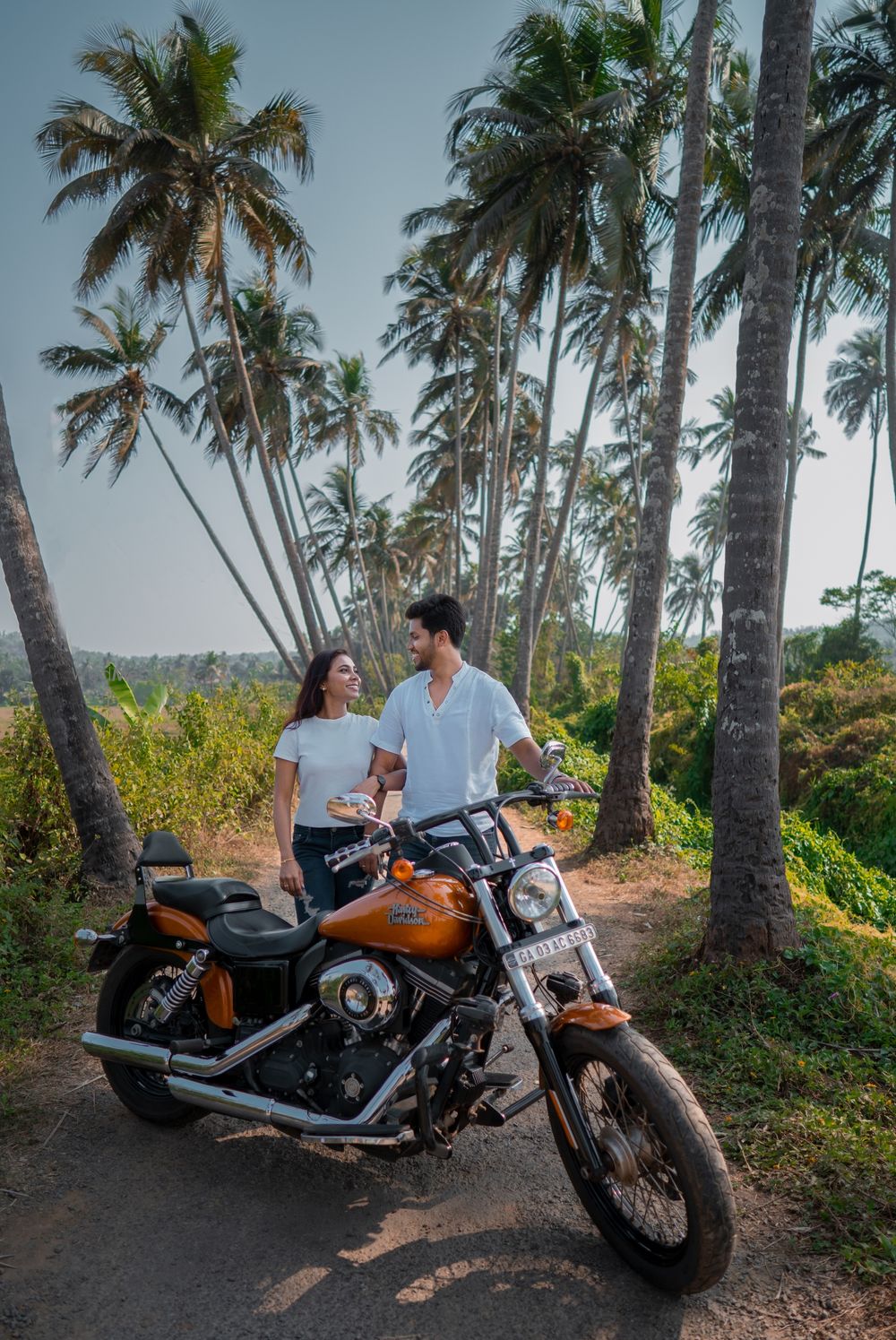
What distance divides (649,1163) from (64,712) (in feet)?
16.9

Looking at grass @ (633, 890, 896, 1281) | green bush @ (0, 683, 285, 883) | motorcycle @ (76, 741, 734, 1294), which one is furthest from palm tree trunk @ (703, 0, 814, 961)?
green bush @ (0, 683, 285, 883)

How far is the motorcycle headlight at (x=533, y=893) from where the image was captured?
2582mm

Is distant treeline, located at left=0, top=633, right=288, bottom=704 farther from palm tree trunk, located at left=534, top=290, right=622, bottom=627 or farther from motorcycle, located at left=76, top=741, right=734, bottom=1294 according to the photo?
motorcycle, located at left=76, top=741, right=734, bottom=1294

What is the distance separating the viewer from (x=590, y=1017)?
8.41ft

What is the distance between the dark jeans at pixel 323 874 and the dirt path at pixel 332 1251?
925 mm

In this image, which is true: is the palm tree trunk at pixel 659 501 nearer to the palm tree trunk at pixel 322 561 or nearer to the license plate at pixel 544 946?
the license plate at pixel 544 946

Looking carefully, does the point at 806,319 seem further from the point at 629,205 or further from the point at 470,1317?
the point at 470,1317

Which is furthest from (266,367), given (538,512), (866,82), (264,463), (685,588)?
(685,588)

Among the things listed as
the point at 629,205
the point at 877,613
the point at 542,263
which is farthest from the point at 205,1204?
the point at 877,613

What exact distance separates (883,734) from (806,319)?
12109 mm

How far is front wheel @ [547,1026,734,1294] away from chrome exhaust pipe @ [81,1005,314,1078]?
959 millimetres

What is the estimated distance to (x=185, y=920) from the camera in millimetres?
3482

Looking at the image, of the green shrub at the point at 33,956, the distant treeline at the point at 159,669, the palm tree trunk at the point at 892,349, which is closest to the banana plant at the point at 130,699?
the green shrub at the point at 33,956

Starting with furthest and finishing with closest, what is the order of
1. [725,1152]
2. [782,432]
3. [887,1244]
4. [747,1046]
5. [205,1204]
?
[782,432] → [747,1046] → [725,1152] → [205,1204] → [887,1244]
